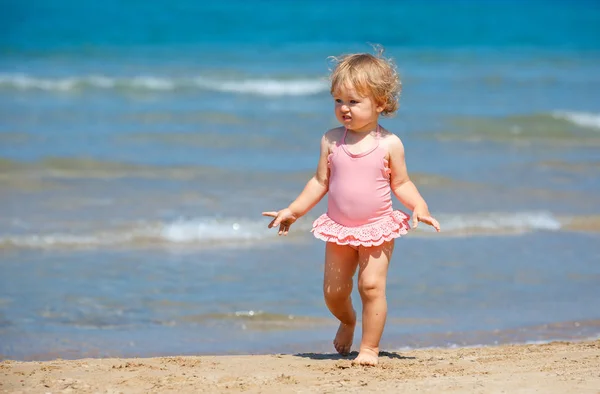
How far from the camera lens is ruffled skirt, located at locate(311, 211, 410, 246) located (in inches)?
147

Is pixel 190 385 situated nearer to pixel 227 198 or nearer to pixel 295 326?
pixel 295 326

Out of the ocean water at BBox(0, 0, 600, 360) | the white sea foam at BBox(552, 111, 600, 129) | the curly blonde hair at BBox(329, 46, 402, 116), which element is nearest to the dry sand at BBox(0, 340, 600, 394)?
the ocean water at BBox(0, 0, 600, 360)

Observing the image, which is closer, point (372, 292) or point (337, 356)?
point (372, 292)

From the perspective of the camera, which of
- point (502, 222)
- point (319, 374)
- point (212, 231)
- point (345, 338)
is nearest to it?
point (319, 374)

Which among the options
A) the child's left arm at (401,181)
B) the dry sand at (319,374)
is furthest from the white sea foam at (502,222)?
the child's left arm at (401,181)

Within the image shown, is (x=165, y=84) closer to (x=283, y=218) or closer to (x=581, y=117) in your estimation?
(x=581, y=117)

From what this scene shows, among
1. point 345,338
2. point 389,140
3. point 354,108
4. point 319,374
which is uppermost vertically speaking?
point 354,108

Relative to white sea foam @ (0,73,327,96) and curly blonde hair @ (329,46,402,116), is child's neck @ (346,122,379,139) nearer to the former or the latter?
curly blonde hair @ (329,46,402,116)

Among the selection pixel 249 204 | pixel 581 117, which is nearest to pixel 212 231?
pixel 249 204

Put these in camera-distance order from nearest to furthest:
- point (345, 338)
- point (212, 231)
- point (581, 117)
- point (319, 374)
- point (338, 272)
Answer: point (319, 374)
point (338, 272)
point (345, 338)
point (212, 231)
point (581, 117)

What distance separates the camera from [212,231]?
22.3 ft

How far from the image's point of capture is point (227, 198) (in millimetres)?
7898

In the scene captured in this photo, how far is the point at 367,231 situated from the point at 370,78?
0.65m

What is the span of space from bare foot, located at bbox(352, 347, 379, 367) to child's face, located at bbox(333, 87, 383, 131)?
0.98 m
